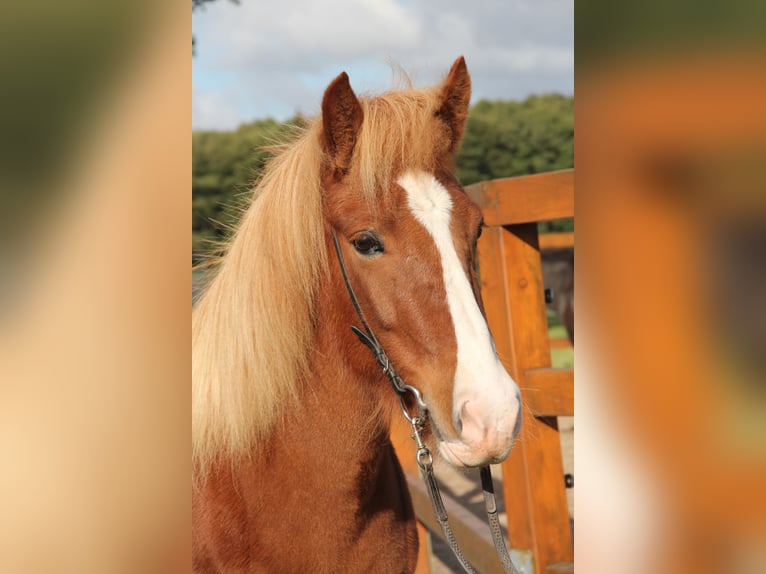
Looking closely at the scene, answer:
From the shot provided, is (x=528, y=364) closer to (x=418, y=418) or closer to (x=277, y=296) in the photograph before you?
(x=418, y=418)

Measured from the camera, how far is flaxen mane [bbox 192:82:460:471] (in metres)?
2.01

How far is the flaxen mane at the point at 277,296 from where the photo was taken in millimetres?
2008

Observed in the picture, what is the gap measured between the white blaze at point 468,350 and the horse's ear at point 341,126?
204mm

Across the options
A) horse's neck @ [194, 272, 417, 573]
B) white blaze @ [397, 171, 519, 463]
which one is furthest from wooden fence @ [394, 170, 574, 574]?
white blaze @ [397, 171, 519, 463]

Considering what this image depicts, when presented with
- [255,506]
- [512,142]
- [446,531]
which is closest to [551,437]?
[446,531]

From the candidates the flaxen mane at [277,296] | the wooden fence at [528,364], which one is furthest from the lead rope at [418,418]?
the wooden fence at [528,364]

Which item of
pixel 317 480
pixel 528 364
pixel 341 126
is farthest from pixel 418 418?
pixel 528 364

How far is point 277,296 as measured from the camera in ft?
6.66

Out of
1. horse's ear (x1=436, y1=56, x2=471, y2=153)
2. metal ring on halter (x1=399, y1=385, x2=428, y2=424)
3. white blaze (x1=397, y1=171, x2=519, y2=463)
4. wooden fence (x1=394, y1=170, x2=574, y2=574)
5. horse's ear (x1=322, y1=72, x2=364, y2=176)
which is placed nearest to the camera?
white blaze (x1=397, y1=171, x2=519, y2=463)

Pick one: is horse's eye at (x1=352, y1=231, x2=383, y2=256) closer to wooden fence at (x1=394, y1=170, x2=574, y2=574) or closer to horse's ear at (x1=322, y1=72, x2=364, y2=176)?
horse's ear at (x1=322, y1=72, x2=364, y2=176)

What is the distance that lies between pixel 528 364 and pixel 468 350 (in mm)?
1591
